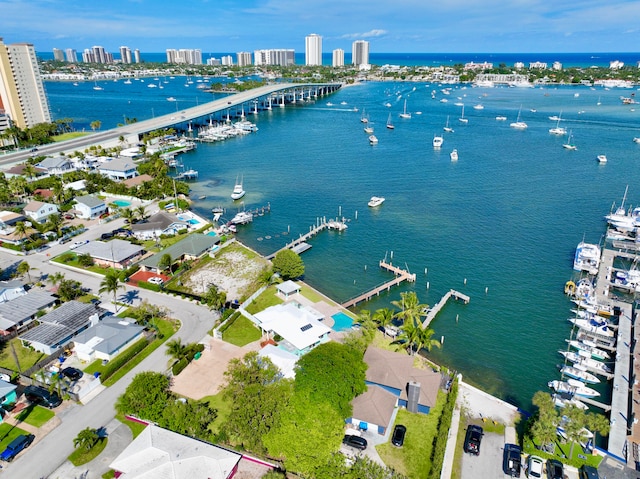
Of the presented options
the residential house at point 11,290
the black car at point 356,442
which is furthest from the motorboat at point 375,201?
the residential house at point 11,290

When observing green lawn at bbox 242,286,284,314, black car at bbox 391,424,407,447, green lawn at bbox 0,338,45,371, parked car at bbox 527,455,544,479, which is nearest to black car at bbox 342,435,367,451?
black car at bbox 391,424,407,447

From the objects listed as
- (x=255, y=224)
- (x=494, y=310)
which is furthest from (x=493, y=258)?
(x=255, y=224)

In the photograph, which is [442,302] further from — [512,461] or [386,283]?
[512,461]

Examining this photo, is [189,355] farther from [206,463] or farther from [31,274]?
[31,274]

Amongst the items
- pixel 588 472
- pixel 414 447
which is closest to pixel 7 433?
pixel 414 447

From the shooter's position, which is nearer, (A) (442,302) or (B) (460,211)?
(A) (442,302)

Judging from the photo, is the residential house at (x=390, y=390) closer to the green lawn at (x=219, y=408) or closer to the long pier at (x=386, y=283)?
the green lawn at (x=219, y=408)

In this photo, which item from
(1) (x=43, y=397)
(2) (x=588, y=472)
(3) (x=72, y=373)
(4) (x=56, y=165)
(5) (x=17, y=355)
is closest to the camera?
(2) (x=588, y=472)
